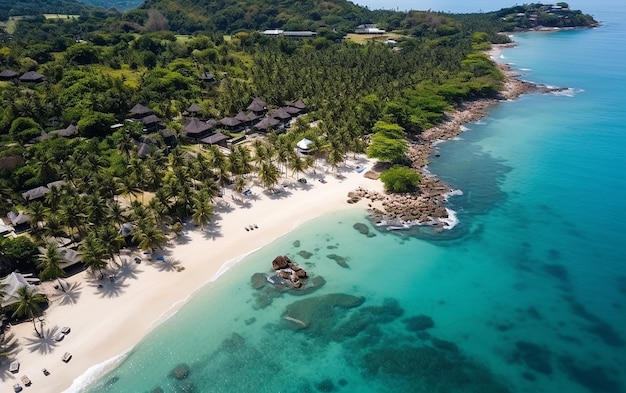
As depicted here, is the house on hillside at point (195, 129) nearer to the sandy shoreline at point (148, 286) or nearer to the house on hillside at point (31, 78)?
the sandy shoreline at point (148, 286)

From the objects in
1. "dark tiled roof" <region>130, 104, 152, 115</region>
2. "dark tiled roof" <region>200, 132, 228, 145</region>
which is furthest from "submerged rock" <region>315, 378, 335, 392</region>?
"dark tiled roof" <region>130, 104, 152, 115</region>

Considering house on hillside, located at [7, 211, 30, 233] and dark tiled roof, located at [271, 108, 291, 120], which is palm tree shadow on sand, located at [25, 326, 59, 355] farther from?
dark tiled roof, located at [271, 108, 291, 120]

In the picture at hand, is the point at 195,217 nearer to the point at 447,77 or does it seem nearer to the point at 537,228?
the point at 537,228

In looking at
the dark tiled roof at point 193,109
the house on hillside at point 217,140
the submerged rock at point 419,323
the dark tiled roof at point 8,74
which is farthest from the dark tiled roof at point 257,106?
the submerged rock at point 419,323

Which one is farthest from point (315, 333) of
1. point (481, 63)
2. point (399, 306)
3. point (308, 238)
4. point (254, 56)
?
point (481, 63)

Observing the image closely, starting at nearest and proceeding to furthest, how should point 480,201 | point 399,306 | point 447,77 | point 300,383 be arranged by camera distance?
point 300,383, point 399,306, point 480,201, point 447,77

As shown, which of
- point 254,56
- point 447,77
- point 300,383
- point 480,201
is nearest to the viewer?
point 300,383

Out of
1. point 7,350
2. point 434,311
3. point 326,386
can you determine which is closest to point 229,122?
point 7,350
